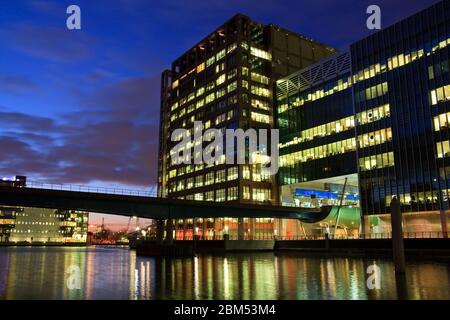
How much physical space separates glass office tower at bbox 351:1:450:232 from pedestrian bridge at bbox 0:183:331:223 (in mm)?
18000

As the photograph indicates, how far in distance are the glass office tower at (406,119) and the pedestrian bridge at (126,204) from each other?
18.0 m

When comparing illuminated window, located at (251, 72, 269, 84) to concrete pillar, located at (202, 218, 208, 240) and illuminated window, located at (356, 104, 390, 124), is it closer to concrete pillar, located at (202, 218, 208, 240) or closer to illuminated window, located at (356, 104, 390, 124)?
illuminated window, located at (356, 104, 390, 124)

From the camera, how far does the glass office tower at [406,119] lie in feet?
268

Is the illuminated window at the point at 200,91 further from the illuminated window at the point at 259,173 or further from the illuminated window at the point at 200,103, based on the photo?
the illuminated window at the point at 259,173

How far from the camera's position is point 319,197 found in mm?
116062

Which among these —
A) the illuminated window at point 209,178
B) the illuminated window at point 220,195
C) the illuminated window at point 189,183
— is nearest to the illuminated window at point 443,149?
the illuminated window at point 220,195

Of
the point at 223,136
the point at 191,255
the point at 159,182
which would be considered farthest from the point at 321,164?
the point at 159,182

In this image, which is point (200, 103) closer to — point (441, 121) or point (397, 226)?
→ point (441, 121)

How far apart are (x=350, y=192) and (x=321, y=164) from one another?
13382 mm

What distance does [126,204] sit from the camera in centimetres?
7188

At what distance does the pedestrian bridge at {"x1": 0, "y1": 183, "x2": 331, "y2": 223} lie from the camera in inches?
2431

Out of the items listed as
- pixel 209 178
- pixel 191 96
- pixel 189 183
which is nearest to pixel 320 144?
pixel 209 178

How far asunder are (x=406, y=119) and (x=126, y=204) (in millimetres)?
56581

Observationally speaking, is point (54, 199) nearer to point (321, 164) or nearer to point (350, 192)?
point (321, 164)
